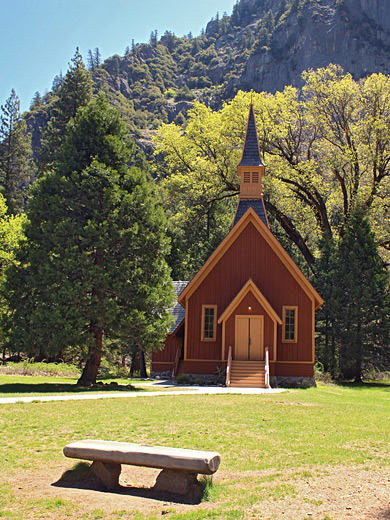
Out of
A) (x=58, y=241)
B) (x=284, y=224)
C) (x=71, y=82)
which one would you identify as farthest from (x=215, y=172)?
(x=71, y=82)

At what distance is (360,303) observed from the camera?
30156 millimetres

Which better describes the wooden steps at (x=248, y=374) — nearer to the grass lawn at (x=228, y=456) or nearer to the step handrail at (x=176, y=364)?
the step handrail at (x=176, y=364)

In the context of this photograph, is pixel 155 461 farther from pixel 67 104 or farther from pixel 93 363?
pixel 67 104

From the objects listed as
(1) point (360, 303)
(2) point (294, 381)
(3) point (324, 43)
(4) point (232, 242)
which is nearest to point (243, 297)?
(4) point (232, 242)

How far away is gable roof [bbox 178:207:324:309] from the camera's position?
25781mm

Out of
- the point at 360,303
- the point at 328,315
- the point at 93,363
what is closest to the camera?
the point at 93,363

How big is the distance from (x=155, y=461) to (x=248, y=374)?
58.5ft

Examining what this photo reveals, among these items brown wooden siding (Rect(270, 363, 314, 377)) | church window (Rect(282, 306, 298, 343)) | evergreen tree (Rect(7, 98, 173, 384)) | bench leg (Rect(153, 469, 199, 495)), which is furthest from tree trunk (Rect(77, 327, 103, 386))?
bench leg (Rect(153, 469, 199, 495))

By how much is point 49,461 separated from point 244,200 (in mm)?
22007

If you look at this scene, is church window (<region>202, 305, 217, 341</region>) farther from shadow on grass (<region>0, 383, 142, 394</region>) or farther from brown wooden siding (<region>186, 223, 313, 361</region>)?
shadow on grass (<region>0, 383, 142, 394</region>)

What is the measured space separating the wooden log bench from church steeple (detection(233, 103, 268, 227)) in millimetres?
21433

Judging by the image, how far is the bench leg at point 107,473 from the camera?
693 centimetres

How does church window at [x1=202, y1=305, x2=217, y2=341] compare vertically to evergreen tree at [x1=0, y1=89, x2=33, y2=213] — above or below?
below

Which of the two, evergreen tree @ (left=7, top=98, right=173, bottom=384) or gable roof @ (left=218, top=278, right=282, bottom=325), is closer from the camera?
evergreen tree @ (left=7, top=98, right=173, bottom=384)
